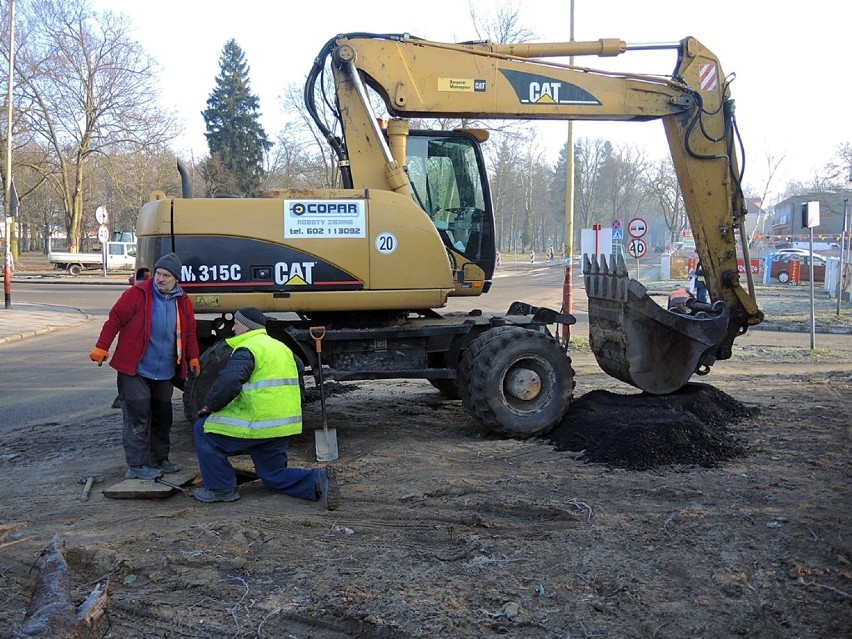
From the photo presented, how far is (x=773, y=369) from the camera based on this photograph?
11906 millimetres

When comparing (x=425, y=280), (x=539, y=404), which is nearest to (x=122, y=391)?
(x=425, y=280)

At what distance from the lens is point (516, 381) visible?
7254 millimetres

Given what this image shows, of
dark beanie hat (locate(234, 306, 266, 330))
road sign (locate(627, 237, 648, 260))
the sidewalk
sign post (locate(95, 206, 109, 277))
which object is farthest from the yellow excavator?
sign post (locate(95, 206, 109, 277))

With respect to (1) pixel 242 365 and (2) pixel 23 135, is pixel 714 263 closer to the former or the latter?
(1) pixel 242 365

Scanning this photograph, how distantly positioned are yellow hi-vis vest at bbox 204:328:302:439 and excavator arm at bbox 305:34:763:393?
2.43 metres

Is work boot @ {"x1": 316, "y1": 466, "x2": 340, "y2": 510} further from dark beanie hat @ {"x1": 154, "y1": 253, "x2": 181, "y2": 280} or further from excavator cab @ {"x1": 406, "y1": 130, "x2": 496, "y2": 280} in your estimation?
excavator cab @ {"x1": 406, "y1": 130, "x2": 496, "y2": 280}

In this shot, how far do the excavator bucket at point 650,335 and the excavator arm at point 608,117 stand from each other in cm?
1

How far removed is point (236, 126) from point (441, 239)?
4958 centimetres

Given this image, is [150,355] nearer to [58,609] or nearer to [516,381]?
[58,609]

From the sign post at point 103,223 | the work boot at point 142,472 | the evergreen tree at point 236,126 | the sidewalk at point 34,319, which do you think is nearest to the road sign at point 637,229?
the sidewalk at point 34,319

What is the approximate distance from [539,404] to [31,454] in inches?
186

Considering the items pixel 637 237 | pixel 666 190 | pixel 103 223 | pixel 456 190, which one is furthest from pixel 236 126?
pixel 456 190

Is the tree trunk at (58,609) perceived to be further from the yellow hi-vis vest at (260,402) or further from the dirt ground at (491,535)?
the yellow hi-vis vest at (260,402)

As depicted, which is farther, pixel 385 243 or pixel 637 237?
pixel 637 237
